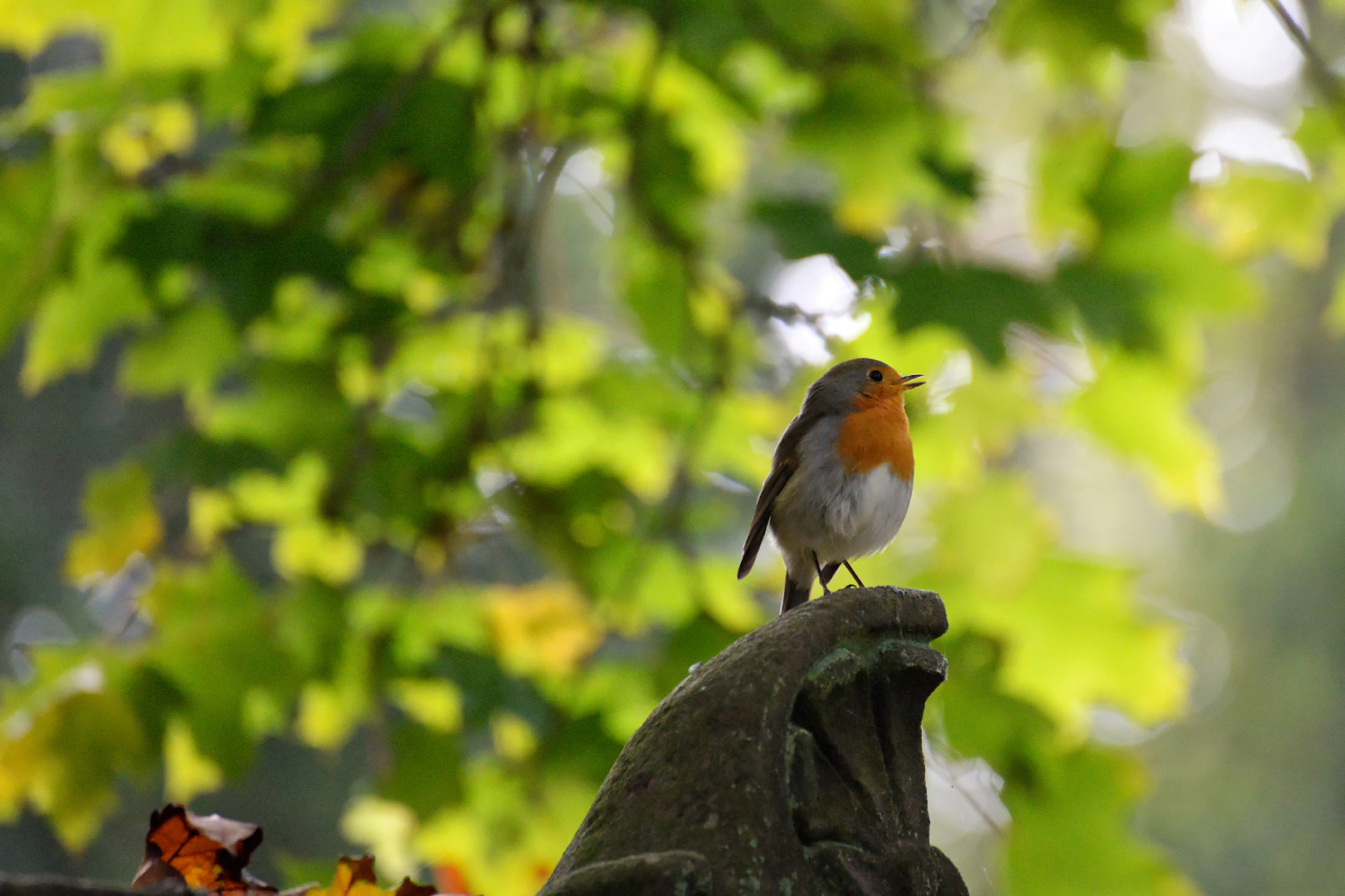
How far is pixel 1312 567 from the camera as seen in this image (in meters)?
10.7

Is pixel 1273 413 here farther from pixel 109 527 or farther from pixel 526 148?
pixel 109 527

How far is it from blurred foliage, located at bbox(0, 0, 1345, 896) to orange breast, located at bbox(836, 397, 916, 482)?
0.15 meters

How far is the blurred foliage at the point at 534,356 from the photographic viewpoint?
2043 mm

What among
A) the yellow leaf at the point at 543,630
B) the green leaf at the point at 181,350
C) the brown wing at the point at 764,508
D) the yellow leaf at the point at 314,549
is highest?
the brown wing at the point at 764,508

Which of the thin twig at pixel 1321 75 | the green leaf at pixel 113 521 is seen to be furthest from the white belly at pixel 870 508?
the green leaf at pixel 113 521

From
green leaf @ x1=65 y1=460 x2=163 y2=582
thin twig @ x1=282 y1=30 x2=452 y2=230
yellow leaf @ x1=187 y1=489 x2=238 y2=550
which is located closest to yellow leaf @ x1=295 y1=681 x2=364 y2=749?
yellow leaf @ x1=187 y1=489 x2=238 y2=550

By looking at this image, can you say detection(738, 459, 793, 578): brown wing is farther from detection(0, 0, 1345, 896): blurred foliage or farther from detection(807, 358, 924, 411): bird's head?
detection(0, 0, 1345, 896): blurred foliage

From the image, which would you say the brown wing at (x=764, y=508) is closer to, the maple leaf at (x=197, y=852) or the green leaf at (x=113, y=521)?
the maple leaf at (x=197, y=852)

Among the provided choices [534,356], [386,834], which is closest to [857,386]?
[534,356]

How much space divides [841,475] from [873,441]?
9 cm

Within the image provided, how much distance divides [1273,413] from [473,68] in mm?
11657

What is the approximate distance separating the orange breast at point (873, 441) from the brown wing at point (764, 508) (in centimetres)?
11

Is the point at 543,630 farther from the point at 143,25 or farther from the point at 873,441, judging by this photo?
the point at 143,25

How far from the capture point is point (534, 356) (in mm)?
2744
